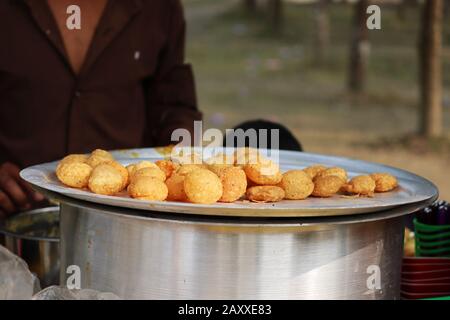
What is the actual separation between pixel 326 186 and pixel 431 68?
5.91m

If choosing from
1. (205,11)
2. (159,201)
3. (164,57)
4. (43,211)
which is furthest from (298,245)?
(205,11)

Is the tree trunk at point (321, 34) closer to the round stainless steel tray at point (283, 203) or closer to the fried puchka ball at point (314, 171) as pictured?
the round stainless steel tray at point (283, 203)

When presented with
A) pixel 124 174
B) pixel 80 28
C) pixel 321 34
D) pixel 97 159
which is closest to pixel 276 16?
pixel 321 34

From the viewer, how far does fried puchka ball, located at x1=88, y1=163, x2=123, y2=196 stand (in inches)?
50.9

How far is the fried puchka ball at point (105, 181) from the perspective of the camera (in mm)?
1293

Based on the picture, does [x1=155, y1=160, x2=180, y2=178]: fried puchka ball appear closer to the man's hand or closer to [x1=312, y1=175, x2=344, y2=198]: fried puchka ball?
[x1=312, y1=175, x2=344, y2=198]: fried puchka ball

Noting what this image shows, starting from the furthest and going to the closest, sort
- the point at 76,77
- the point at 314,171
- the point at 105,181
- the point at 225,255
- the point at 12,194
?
the point at 76,77, the point at 12,194, the point at 314,171, the point at 105,181, the point at 225,255

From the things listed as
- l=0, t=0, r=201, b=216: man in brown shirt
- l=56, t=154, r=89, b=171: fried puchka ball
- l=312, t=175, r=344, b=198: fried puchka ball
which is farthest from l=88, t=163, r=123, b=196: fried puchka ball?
l=0, t=0, r=201, b=216: man in brown shirt

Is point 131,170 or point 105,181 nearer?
point 105,181

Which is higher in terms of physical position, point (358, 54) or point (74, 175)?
point (358, 54)

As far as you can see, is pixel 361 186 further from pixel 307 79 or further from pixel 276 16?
pixel 276 16

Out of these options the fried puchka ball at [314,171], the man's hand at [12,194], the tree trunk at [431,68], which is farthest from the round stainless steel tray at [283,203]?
the tree trunk at [431,68]

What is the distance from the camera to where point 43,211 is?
1.90 m

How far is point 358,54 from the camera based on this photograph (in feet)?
26.5
